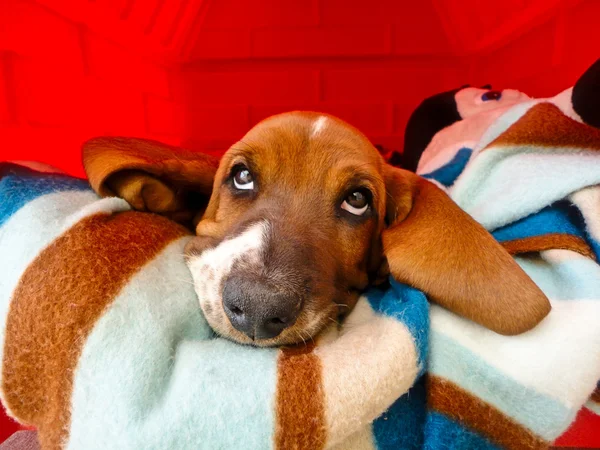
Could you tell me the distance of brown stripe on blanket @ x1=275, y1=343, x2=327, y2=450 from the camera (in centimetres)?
90

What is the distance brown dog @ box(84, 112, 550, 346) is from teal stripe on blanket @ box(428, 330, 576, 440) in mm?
93

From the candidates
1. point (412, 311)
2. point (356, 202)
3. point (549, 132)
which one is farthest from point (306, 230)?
point (549, 132)

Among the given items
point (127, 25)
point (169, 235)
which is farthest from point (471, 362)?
point (127, 25)

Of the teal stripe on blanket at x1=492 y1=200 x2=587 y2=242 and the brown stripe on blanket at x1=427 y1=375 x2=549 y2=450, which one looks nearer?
the brown stripe on blanket at x1=427 y1=375 x2=549 y2=450

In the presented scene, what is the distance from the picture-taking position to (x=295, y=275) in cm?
110

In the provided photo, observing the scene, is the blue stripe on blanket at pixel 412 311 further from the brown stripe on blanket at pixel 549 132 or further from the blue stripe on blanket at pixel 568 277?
the brown stripe on blanket at pixel 549 132

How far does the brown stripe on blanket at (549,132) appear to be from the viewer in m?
1.44

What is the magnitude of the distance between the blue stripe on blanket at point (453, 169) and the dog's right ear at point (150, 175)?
94 centimetres

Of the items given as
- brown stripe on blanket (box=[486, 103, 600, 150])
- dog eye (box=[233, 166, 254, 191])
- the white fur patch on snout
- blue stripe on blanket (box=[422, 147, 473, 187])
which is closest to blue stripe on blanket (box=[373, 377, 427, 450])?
the white fur patch on snout

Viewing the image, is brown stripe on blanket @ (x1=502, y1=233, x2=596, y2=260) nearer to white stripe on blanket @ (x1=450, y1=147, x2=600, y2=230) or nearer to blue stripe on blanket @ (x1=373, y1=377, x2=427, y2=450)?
white stripe on blanket @ (x1=450, y1=147, x2=600, y2=230)

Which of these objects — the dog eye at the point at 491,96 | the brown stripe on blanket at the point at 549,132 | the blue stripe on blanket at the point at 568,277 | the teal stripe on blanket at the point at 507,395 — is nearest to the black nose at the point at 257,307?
the teal stripe on blanket at the point at 507,395

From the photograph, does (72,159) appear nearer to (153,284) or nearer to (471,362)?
(153,284)

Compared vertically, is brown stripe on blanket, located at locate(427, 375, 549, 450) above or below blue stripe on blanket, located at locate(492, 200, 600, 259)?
below

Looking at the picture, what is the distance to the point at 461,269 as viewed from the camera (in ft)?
3.84
